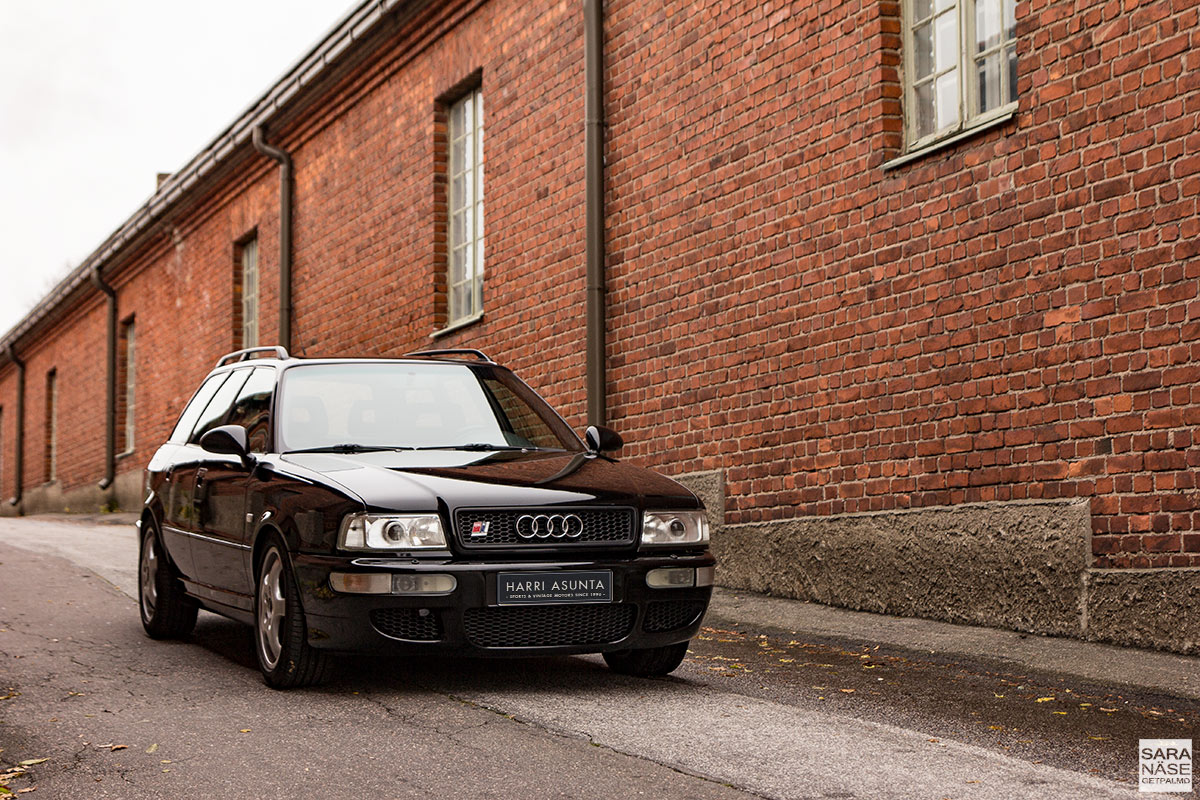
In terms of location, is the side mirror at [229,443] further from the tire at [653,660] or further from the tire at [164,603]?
the tire at [653,660]

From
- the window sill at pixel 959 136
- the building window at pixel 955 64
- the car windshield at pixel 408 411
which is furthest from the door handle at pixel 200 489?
the building window at pixel 955 64

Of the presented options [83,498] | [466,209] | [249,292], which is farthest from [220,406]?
[83,498]

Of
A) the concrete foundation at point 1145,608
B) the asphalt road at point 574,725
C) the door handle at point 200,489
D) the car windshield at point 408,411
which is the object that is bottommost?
the asphalt road at point 574,725

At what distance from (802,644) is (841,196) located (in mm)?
3099

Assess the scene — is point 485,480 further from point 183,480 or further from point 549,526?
point 183,480

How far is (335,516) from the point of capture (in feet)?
19.6

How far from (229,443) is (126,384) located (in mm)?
22047

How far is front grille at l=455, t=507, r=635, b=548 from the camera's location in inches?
237

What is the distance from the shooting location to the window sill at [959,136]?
8352 millimetres

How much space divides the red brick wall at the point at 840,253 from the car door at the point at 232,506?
386 cm

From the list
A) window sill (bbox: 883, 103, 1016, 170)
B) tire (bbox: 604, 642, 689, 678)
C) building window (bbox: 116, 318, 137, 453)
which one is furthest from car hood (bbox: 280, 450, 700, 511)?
building window (bbox: 116, 318, 137, 453)

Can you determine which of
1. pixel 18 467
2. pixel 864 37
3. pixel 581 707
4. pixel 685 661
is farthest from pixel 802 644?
pixel 18 467

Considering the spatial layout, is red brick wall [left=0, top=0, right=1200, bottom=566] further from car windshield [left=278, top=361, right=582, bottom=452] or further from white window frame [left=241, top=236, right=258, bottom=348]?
white window frame [left=241, top=236, right=258, bottom=348]

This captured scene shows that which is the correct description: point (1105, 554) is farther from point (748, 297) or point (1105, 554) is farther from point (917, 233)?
point (748, 297)
